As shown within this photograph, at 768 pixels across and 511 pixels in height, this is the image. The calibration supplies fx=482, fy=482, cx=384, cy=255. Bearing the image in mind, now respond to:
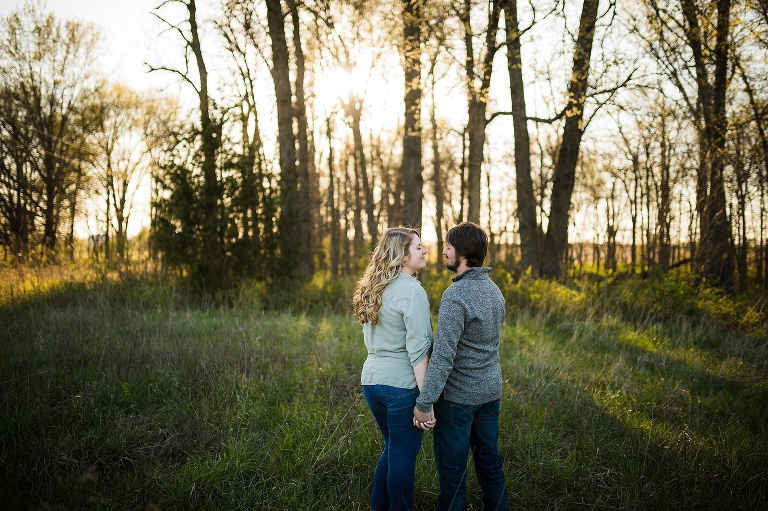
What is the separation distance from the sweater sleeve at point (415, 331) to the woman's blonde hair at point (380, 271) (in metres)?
0.20

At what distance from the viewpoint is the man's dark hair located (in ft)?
9.80

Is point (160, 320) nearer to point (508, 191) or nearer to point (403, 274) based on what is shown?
point (403, 274)

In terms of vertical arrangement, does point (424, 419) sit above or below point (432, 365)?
below

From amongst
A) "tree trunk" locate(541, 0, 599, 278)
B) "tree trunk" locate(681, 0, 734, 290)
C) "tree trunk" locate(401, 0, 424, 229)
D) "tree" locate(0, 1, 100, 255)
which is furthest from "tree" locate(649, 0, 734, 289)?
"tree" locate(0, 1, 100, 255)

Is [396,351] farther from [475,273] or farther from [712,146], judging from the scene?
[712,146]

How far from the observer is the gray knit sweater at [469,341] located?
281cm

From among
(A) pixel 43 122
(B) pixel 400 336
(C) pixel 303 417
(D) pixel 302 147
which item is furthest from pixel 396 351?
(A) pixel 43 122

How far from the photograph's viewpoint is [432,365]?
2781 mm

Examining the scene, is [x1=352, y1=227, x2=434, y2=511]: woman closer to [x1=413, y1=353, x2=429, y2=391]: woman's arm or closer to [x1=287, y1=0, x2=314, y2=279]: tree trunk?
[x1=413, y1=353, x2=429, y2=391]: woman's arm

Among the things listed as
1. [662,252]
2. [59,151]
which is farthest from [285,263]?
[59,151]

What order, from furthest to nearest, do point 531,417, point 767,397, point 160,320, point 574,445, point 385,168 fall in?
point 385,168, point 160,320, point 767,397, point 531,417, point 574,445

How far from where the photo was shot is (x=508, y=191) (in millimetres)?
31344

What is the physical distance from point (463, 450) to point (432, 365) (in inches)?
24.3

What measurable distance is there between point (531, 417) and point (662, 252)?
10573 millimetres
